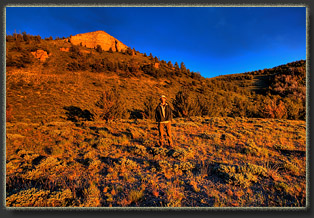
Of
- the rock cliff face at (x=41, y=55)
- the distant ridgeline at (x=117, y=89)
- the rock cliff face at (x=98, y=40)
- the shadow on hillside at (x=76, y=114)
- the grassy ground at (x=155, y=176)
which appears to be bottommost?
the grassy ground at (x=155, y=176)

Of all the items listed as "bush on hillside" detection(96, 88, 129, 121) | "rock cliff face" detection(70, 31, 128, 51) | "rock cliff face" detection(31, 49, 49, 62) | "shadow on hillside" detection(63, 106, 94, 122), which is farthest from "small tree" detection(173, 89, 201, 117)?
"rock cliff face" detection(70, 31, 128, 51)

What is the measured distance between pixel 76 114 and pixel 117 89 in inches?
308

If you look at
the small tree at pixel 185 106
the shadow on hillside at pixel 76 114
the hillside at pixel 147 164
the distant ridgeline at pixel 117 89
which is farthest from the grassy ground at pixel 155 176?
the small tree at pixel 185 106

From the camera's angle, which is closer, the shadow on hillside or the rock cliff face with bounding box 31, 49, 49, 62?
the shadow on hillside

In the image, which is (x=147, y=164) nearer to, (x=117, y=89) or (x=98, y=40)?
(x=117, y=89)

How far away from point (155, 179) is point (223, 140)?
473 centimetres

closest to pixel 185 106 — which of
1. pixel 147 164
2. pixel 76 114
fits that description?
pixel 147 164

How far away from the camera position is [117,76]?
26.1 metres

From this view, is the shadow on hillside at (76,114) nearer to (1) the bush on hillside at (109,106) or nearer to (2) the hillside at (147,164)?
(2) the hillside at (147,164)

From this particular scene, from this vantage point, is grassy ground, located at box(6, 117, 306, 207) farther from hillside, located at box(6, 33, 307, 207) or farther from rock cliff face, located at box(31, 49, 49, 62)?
rock cliff face, located at box(31, 49, 49, 62)

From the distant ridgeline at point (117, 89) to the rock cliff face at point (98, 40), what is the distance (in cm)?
1056

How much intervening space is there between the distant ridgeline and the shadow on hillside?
0.53 m

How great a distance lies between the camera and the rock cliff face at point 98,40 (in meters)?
44.4

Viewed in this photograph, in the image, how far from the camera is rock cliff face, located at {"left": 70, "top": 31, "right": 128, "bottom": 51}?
146ft
